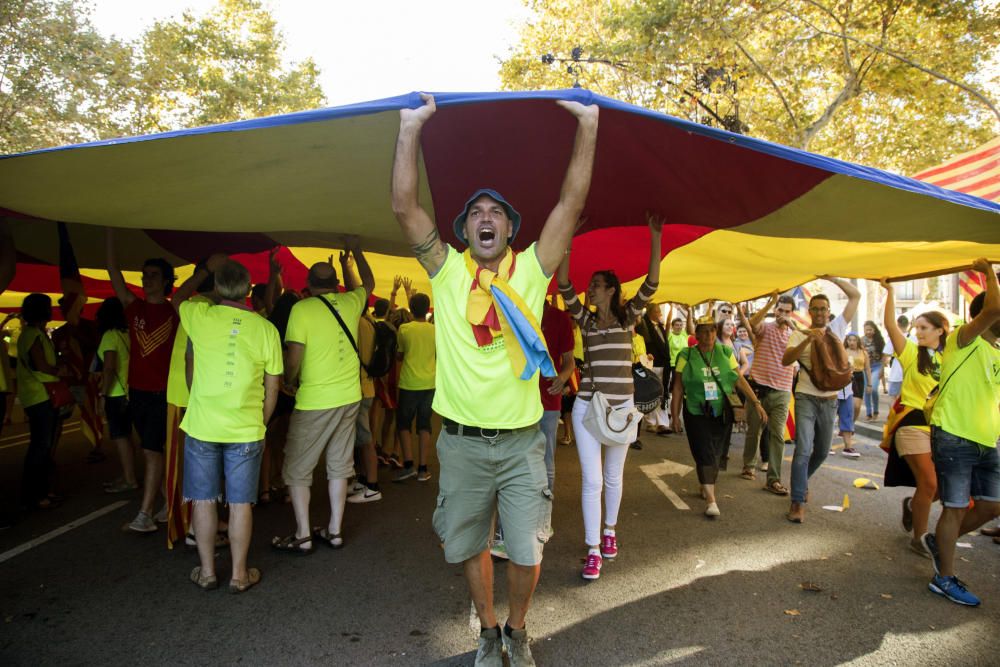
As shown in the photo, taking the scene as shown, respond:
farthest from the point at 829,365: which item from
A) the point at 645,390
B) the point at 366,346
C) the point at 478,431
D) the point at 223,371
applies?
the point at 223,371

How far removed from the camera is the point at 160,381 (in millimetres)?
4449

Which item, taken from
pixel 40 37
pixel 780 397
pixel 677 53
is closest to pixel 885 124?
pixel 677 53

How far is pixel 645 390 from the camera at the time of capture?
432 centimetres

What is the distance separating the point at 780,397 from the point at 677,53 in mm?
7158

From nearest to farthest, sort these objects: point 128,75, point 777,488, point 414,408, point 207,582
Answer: point 207,582 → point 777,488 → point 414,408 → point 128,75

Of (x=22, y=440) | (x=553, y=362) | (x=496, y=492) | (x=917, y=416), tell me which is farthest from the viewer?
(x=22, y=440)

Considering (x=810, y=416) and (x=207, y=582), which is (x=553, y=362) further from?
(x=207, y=582)

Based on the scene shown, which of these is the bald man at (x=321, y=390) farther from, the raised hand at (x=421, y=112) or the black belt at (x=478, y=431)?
the raised hand at (x=421, y=112)

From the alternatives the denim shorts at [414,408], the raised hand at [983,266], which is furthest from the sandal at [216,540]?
the raised hand at [983,266]

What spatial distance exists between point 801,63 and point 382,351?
1055 centimetres

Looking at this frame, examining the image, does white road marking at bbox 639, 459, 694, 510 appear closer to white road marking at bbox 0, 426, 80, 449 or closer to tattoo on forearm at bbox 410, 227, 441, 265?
tattoo on forearm at bbox 410, 227, 441, 265

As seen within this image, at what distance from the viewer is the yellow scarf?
242 centimetres

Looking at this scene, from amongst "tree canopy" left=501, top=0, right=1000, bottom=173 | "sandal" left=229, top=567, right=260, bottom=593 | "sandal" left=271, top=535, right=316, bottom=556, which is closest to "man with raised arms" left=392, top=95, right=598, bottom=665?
"sandal" left=229, top=567, right=260, bottom=593

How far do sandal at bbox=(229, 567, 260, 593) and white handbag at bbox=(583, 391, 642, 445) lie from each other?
2328mm
